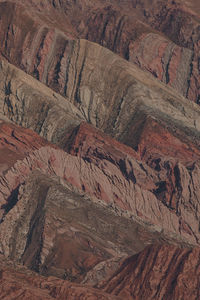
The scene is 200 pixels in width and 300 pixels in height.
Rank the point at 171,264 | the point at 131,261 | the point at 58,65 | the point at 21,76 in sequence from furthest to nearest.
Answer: the point at 58,65, the point at 21,76, the point at 131,261, the point at 171,264

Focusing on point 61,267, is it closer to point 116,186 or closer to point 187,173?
point 116,186

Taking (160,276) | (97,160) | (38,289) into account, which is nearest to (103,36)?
A: (97,160)

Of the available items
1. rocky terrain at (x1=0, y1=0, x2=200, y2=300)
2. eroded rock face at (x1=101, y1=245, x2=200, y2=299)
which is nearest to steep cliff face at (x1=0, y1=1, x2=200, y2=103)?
rocky terrain at (x1=0, y1=0, x2=200, y2=300)

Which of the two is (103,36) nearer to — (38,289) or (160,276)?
(160,276)

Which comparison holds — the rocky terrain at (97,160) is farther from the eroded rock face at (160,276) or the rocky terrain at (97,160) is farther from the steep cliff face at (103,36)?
the steep cliff face at (103,36)

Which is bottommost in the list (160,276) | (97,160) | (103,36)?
(103,36)

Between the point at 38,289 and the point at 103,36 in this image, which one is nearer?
the point at 38,289

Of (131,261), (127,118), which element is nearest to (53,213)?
(131,261)

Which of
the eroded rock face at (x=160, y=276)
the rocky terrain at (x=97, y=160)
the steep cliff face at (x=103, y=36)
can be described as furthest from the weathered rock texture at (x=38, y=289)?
the steep cliff face at (x=103, y=36)
